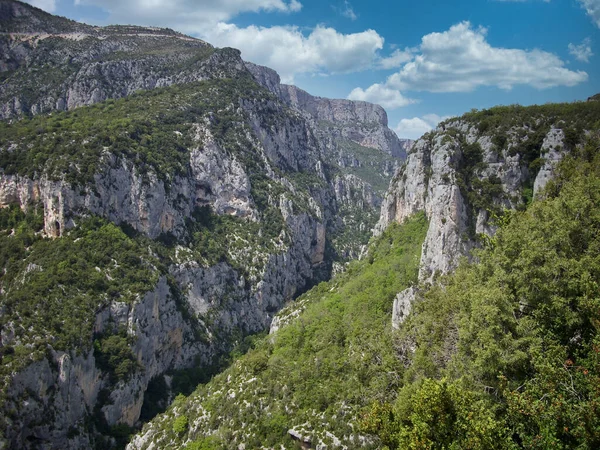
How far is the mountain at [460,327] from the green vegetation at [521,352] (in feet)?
0.30

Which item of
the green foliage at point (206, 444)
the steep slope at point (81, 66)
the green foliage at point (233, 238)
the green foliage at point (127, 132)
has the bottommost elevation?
the green foliage at point (206, 444)

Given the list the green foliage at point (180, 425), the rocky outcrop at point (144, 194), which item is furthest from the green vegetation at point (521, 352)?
the rocky outcrop at point (144, 194)

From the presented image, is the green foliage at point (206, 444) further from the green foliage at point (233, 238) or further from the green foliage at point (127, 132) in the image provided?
the green foliage at point (233, 238)

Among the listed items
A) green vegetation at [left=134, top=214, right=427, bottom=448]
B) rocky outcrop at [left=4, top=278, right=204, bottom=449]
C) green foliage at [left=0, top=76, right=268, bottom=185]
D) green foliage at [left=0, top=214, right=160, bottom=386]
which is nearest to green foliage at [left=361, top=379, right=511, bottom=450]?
green vegetation at [left=134, top=214, right=427, bottom=448]

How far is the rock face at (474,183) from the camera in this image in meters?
43.7

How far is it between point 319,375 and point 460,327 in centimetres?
2203

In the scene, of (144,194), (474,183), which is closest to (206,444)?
(474,183)

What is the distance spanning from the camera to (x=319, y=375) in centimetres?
4369

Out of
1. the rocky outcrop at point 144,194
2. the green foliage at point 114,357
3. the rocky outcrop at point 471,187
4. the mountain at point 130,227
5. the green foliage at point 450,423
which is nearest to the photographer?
the green foliage at point 450,423

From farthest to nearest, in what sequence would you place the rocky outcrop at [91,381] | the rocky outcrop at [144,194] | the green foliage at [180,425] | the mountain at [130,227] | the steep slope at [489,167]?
1. the rocky outcrop at [144,194]
2. the mountain at [130,227]
3. the rocky outcrop at [91,381]
4. the green foliage at [180,425]
5. the steep slope at [489,167]

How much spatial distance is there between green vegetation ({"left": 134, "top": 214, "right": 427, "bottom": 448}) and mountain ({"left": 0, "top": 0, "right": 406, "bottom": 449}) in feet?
56.2

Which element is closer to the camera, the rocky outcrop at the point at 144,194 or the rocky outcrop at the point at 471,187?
the rocky outcrop at the point at 471,187

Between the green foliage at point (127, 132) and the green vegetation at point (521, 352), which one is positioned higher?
the green foliage at point (127, 132)

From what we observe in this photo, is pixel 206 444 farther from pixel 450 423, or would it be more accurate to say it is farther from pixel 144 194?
pixel 144 194
